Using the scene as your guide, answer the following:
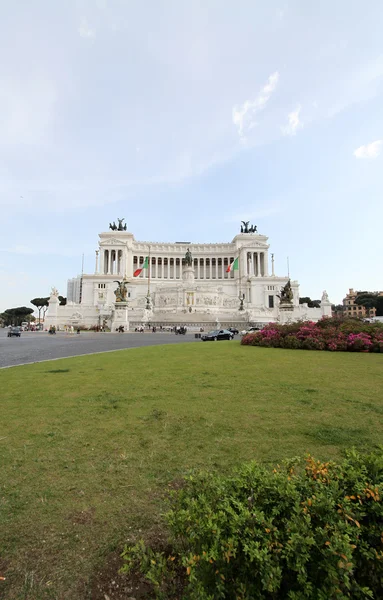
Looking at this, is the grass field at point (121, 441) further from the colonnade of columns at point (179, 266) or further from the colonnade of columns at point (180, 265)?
the colonnade of columns at point (179, 266)

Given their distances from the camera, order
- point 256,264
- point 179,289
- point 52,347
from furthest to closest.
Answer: point 256,264
point 179,289
point 52,347

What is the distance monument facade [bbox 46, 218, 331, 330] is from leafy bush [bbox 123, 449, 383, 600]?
33.1m

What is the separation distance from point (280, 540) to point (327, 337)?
16041 millimetres

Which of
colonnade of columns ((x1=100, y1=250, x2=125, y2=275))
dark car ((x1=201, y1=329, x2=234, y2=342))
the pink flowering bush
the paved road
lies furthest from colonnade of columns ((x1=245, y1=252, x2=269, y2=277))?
the pink flowering bush

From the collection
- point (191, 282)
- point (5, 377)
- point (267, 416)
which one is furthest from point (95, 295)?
point (267, 416)

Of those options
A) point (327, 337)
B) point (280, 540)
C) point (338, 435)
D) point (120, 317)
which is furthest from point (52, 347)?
point (120, 317)

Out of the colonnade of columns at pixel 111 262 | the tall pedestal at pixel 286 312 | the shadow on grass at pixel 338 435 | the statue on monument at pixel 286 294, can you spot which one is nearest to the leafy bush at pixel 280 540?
the shadow on grass at pixel 338 435

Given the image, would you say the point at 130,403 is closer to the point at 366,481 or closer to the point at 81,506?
the point at 81,506

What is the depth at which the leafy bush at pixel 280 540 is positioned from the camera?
1.72m

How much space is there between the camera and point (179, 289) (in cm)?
7356

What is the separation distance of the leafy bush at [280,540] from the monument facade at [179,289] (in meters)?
33.1

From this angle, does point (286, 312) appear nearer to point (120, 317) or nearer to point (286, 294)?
point (286, 294)

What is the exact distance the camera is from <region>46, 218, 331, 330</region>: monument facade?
201 feet

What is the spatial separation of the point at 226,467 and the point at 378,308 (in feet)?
337
